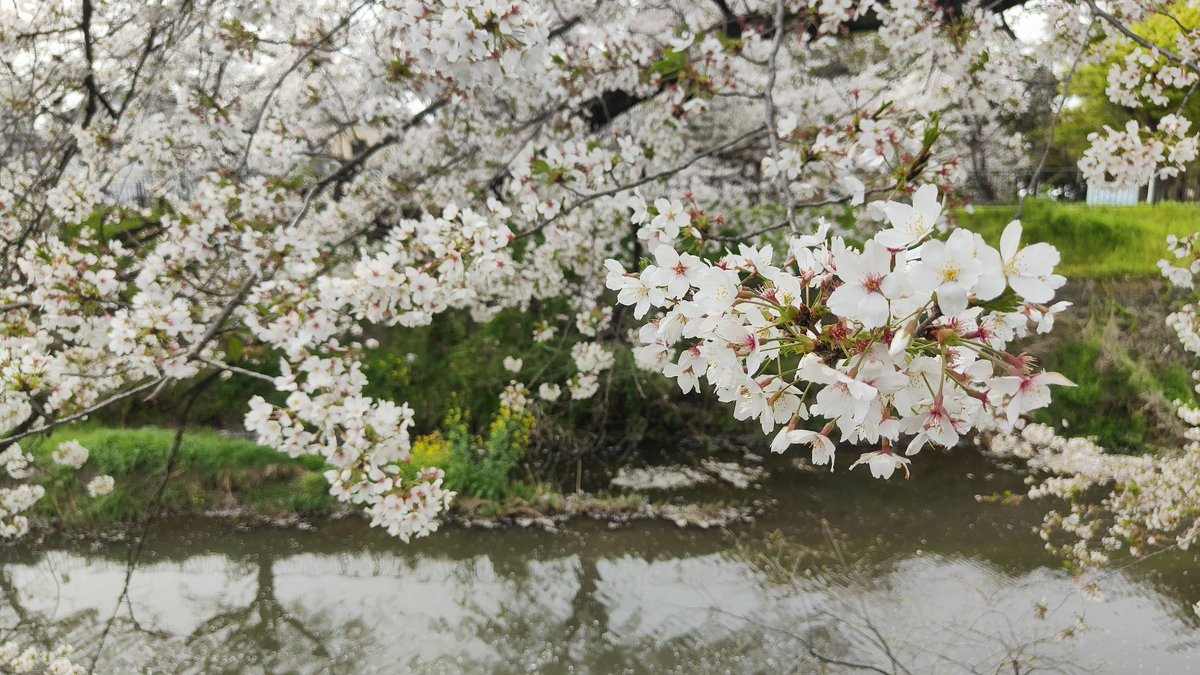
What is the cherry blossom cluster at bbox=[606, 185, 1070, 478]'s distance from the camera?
0.57 metres

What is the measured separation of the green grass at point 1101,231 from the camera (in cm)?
589

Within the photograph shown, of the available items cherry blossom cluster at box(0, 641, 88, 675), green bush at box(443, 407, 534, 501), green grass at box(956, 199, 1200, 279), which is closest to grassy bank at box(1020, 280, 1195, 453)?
green grass at box(956, 199, 1200, 279)

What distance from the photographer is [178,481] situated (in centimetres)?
473

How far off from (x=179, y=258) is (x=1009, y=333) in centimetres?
280

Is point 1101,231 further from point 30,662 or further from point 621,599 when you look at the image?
point 30,662

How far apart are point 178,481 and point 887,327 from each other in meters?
5.31

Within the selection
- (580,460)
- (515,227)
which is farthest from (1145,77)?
(580,460)

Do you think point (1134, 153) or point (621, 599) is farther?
point (621, 599)

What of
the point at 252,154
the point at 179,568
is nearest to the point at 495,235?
the point at 252,154

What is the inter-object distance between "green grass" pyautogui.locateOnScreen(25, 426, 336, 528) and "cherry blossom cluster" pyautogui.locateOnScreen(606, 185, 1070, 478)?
4.56 meters

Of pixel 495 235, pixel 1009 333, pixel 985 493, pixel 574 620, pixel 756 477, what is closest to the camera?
pixel 1009 333

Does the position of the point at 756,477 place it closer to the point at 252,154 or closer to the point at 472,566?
the point at 472,566

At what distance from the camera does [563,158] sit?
2525 millimetres

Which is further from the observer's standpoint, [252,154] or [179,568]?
[179,568]
